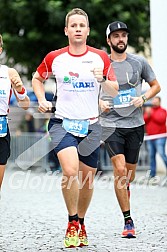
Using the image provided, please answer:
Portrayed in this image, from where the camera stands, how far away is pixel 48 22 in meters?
22.5

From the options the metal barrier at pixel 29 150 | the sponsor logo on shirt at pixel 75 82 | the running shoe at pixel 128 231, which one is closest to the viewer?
the sponsor logo on shirt at pixel 75 82

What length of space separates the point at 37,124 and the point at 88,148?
15.4 meters

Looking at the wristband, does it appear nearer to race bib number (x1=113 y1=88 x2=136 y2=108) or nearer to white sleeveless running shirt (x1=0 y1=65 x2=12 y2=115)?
white sleeveless running shirt (x1=0 y1=65 x2=12 y2=115)

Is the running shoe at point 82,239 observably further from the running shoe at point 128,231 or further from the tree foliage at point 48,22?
the tree foliage at point 48,22

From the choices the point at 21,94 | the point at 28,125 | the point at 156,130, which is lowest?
the point at 28,125

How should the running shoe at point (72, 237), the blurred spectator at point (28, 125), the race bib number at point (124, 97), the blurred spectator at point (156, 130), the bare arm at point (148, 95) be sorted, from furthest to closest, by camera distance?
the blurred spectator at point (28, 125) < the blurred spectator at point (156, 130) < the race bib number at point (124, 97) < the bare arm at point (148, 95) < the running shoe at point (72, 237)

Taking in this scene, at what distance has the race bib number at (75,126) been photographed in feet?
21.9

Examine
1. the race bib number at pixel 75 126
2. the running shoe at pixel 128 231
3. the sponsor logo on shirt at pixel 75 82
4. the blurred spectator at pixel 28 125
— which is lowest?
the blurred spectator at pixel 28 125

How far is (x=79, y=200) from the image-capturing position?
7.11m

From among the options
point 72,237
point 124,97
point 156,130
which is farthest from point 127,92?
point 156,130

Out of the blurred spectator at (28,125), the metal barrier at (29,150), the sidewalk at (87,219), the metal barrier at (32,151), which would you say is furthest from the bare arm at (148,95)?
the blurred spectator at (28,125)

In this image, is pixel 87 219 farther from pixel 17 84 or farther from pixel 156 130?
pixel 156 130

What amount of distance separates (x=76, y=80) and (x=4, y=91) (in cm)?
68

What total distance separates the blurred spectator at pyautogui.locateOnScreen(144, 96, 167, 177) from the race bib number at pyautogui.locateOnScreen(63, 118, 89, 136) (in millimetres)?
9282
